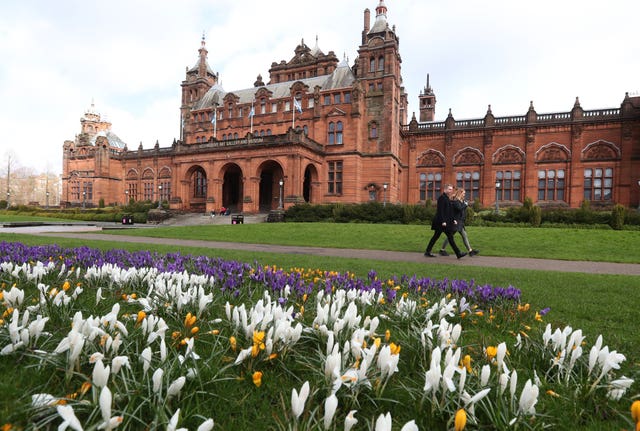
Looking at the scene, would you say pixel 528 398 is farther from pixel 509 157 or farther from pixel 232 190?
pixel 232 190

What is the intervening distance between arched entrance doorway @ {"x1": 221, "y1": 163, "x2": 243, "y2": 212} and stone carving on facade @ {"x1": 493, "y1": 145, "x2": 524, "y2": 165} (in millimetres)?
31054

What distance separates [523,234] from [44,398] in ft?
58.8

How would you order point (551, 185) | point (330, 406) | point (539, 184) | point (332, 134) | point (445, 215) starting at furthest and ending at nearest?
point (332, 134), point (539, 184), point (551, 185), point (445, 215), point (330, 406)

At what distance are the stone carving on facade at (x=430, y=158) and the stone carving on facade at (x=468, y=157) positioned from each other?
5.20 ft

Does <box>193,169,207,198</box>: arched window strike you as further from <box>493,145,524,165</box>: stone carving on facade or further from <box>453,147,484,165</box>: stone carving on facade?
<box>493,145,524,165</box>: stone carving on facade

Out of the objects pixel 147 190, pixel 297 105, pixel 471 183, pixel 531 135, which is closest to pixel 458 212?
pixel 297 105

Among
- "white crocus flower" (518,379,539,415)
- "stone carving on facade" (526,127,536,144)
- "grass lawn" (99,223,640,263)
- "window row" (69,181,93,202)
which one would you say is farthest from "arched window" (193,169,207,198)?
"white crocus flower" (518,379,539,415)

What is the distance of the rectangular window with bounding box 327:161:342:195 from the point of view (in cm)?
3738

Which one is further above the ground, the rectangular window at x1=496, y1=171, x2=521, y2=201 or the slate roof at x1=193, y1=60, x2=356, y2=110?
the slate roof at x1=193, y1=60, x2=356, y2=110

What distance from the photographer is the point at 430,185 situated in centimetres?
4025

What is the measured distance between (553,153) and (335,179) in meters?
23.3

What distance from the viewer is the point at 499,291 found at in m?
4.43

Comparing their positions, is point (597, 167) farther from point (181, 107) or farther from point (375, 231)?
point (181, 107)

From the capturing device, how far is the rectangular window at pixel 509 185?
36688mm
